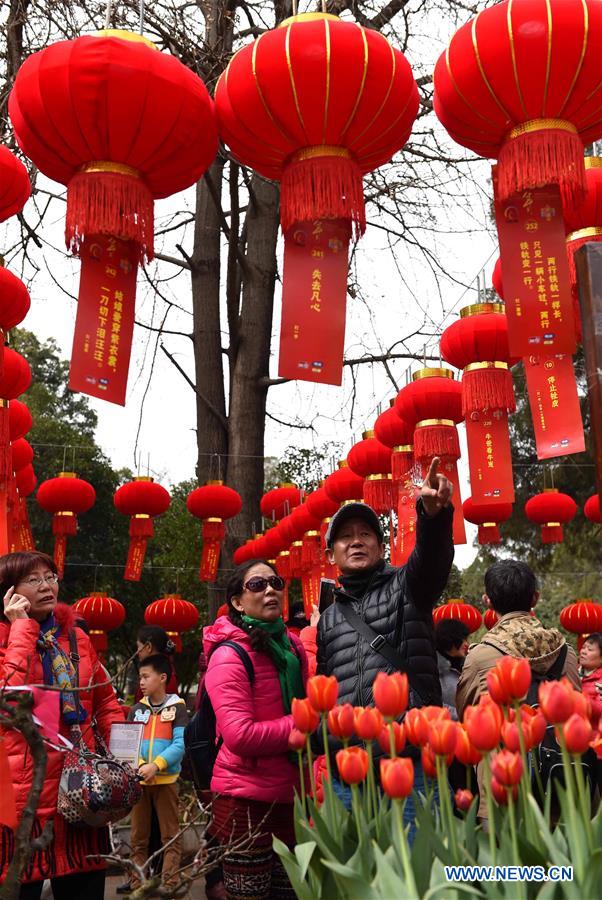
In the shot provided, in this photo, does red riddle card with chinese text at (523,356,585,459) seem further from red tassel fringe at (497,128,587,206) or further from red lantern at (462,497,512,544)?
red lantern at (462,497,512,544)

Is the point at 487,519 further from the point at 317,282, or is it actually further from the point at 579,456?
the point at 579,456

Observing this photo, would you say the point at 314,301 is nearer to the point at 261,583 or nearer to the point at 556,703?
the point at 261,583

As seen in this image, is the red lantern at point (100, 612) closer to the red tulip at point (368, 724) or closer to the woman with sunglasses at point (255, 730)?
the woman with sunglasses at point (255, 730)

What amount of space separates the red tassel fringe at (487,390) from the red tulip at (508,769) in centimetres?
434

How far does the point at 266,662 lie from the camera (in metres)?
2.92

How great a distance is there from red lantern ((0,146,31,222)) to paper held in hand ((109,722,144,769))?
2452 mm

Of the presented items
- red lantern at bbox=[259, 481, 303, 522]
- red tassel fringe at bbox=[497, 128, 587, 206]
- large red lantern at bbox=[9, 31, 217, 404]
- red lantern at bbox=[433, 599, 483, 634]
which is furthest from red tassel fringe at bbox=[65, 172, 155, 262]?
red lantern at bbox=[433, 599, 483, 634]

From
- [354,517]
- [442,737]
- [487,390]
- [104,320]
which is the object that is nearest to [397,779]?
[442,737]

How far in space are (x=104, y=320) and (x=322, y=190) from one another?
3.55 ft

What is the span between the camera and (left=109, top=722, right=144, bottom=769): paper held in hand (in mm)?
2863

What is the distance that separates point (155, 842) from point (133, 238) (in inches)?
124

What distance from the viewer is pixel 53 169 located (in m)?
3.66

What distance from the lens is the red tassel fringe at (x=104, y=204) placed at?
354 cm

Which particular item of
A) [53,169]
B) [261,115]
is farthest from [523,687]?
[53,169]
